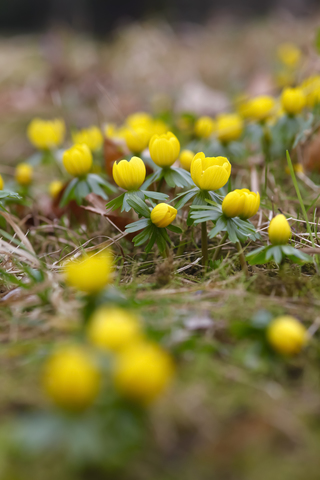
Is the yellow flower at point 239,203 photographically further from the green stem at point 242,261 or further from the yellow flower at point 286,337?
the yellow flower at point 286,337

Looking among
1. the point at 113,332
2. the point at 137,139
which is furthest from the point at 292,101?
the point at 113,332

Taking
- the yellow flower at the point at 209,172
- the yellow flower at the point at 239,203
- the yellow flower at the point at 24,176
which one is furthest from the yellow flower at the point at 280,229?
the yellow flower at the point at 24,176

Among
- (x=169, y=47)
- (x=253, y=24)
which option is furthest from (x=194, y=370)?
(x=253, y=24)

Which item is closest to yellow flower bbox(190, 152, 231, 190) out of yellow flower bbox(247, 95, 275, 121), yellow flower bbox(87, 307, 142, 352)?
yellow flower bbox(87, 307, 142, 352)

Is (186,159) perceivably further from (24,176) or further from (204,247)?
(24,176)

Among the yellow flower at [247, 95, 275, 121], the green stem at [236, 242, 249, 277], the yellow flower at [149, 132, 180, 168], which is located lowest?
the green stem at [236, 242, 249, 277]

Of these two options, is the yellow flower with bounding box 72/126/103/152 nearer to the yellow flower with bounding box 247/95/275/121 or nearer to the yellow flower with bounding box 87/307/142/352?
the yellow flower with bounding box 247/95/275/121

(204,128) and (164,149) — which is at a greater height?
(164,149)

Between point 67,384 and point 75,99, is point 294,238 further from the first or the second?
point 75,99
